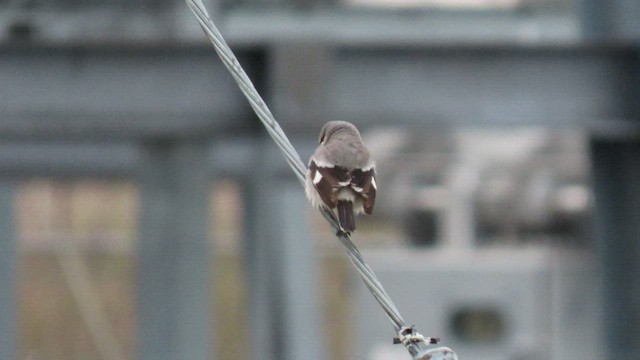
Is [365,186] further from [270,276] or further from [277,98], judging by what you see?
[270,276]

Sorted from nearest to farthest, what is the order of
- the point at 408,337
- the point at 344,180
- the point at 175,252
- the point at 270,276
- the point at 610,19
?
the point at 408,337, the point at 344,180, the point at 270,276, the point at 610,19, the point at 175,252

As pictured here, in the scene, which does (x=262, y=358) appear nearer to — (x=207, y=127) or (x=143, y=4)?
(x=207, y=127)

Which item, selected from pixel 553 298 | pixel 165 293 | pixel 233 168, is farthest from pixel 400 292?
pixel 165 293

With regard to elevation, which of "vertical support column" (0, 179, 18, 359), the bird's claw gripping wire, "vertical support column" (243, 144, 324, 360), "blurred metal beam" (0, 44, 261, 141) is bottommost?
the bird's claw gripping wire

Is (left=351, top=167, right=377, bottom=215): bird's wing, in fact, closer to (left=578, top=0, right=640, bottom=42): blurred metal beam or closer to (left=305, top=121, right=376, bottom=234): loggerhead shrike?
(left=305, top=121, right=376, bottom=234): loggerhead shrike

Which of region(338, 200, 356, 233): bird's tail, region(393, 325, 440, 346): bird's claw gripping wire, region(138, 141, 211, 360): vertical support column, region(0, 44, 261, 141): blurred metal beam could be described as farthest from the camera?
Result: region(138, 141, 211, 360): vertical support column

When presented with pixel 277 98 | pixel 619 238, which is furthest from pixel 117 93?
pixel 619 238

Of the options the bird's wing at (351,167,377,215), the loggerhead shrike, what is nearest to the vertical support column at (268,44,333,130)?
the loggerhead shrike
